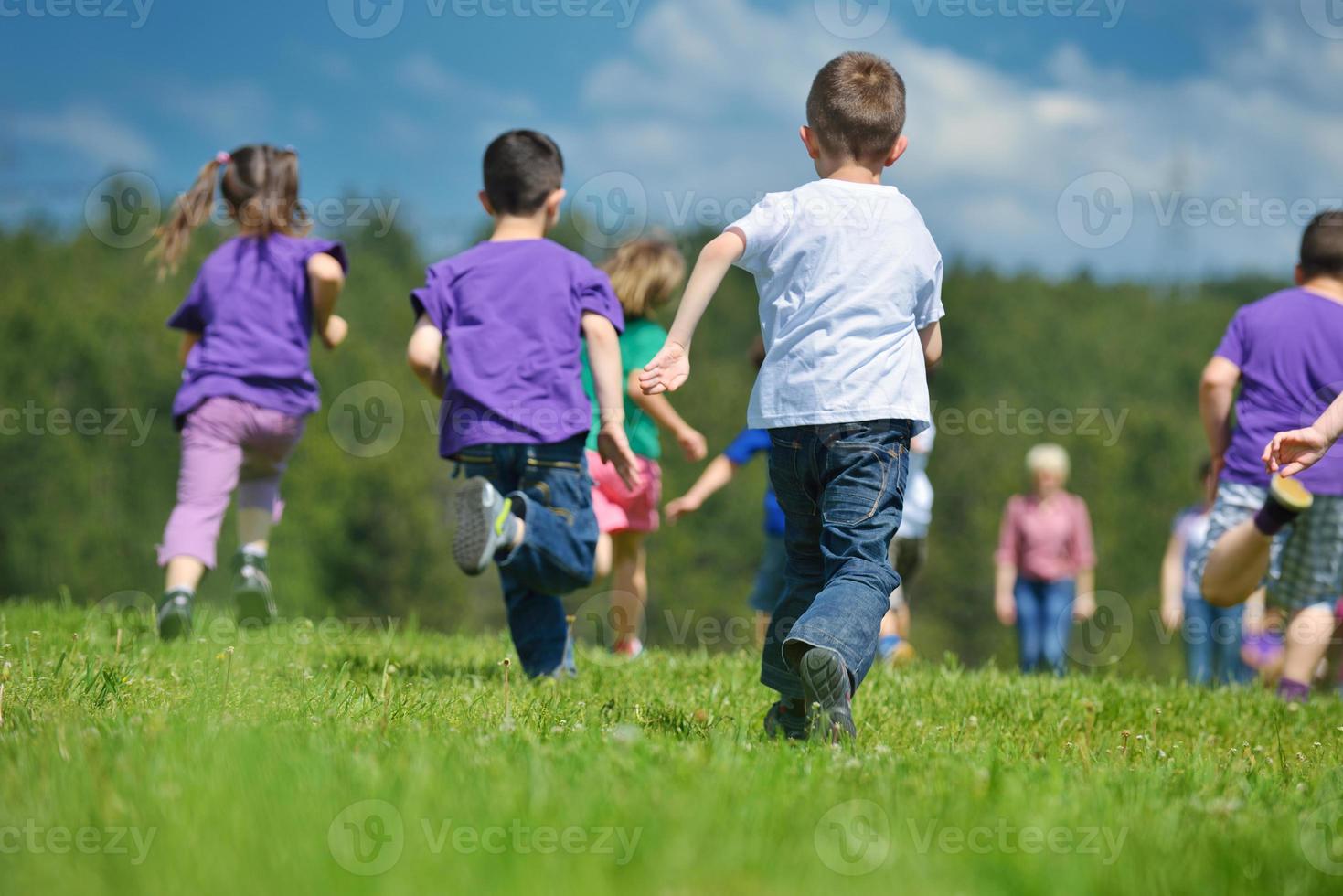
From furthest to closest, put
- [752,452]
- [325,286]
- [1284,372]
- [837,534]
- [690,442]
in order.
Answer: [752,452]
[325,286]
[690,442]
[1284,372]
[837,534]

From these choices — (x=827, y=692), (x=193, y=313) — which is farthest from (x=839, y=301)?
(x=193, y=313)

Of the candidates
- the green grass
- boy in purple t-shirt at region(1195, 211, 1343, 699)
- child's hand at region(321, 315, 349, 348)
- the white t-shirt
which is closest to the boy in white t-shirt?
the white t-shirt

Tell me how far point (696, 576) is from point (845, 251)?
48928 mm

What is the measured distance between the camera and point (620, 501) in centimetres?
708

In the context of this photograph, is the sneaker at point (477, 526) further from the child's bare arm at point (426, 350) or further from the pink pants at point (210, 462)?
the pink pants at point (210, 462)

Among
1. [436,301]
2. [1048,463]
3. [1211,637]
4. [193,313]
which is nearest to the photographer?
[436,301]

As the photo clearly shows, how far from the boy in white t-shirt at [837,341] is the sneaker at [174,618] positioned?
9.81ft

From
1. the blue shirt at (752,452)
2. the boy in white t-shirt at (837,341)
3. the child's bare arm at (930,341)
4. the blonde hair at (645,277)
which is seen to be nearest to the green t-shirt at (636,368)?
the blonde hair at (645,277)

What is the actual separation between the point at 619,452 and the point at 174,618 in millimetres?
2304

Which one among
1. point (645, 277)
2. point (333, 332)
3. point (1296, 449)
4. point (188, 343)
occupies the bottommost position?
point (1296, 449)

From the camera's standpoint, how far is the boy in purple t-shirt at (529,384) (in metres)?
4.89

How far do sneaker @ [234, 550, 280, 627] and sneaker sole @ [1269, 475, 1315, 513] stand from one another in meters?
4.74

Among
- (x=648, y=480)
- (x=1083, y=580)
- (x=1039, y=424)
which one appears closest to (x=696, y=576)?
(x=1039, y=424)

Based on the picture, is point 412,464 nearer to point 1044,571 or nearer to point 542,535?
point 1044,571
